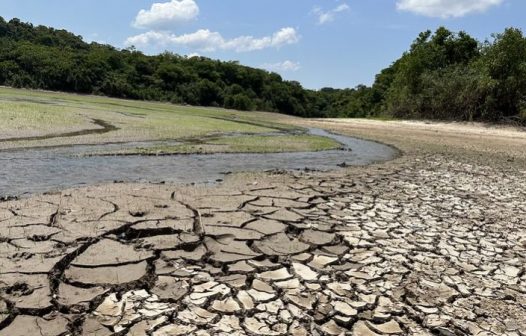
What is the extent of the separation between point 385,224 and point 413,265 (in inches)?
53.2

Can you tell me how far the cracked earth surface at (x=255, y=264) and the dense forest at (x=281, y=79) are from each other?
27236 mm

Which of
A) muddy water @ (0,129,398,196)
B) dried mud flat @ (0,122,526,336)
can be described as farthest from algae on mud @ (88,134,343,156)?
dried mud flat @ (0,122,526,336)

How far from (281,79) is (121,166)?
79.1m

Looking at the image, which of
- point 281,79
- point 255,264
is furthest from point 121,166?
point 281,79

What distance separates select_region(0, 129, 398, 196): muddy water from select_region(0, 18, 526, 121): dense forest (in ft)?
70.9

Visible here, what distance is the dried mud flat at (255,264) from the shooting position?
3.11 metres

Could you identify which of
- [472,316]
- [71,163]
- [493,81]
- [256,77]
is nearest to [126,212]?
[472,316]

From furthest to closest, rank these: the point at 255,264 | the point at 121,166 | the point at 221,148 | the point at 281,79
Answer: the point at 281,79 < the point at 221,148 < the point at 121,166 < the point at 255,264

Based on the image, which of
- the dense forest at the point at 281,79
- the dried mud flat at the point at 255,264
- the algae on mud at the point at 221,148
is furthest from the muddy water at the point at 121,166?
the dense forest at the point at 281,79

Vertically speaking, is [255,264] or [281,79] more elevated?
[281,79]

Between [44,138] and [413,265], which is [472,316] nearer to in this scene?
[413,265]

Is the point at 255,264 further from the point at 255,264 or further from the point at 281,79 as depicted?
the point at 281,79

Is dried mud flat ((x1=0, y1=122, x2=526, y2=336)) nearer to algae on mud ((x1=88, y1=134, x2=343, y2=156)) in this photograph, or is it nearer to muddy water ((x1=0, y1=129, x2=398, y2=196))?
muddy water ((x1=0, y1=129, x2=398, y2=196))

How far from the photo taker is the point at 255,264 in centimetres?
411
